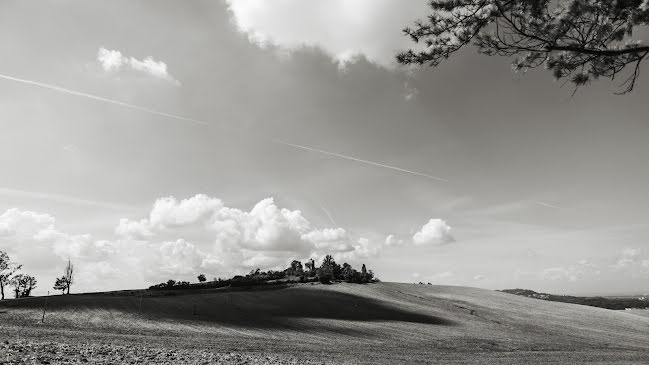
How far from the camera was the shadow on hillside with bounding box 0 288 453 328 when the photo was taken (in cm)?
4933

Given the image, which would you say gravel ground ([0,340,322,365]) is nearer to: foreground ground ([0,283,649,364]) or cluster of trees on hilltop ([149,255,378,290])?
foreground ground ([0,283,649,364])

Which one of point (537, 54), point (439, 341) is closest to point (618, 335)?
point (439, 341)

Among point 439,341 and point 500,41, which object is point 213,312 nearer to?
point 439,341

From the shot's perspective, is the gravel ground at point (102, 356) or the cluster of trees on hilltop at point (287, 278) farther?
the cluster of trees on hilltop at point (287, 278)

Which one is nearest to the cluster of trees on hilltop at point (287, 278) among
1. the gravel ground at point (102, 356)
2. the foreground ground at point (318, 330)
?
the foreground ground at point (318, 330)

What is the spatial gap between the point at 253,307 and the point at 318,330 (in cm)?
2198

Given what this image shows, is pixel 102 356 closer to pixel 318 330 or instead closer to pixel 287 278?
pixel 318 330

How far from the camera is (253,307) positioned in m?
62.2

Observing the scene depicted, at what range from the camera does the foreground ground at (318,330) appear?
22.1m

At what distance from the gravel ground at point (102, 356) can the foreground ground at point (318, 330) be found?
0.05m

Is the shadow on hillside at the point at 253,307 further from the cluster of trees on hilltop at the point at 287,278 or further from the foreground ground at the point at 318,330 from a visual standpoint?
the cluster of trees on hilltop at the point at 287,278

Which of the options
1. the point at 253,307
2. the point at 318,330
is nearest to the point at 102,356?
the point at 318,330

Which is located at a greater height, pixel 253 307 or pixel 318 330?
pixel 253 307

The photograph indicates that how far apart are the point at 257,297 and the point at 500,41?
6847cm
